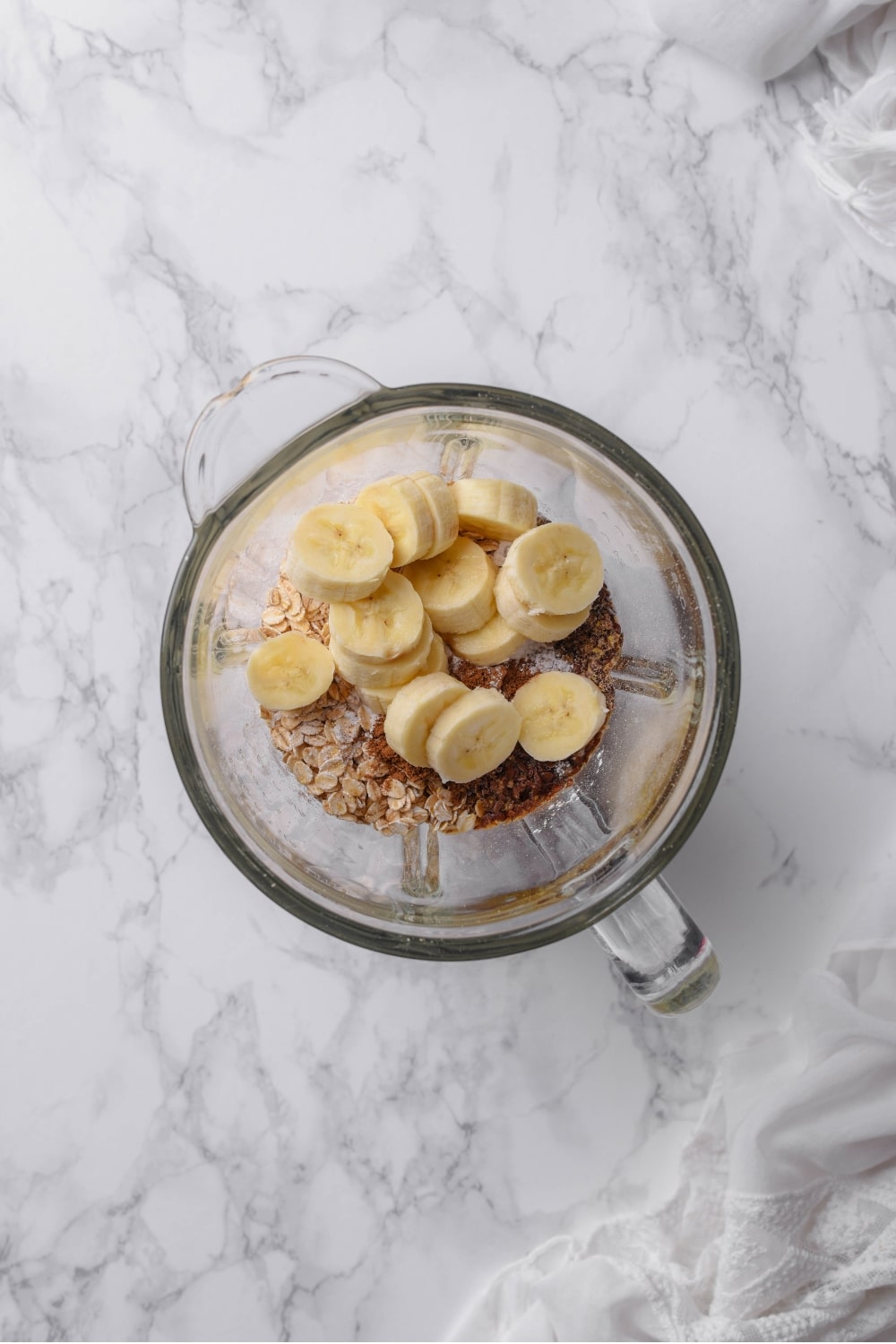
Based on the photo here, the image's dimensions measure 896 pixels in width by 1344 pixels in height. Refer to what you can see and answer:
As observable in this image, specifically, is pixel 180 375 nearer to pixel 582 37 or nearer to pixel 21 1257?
pixel 582 37

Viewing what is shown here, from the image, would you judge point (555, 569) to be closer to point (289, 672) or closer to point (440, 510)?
point (440, 510)

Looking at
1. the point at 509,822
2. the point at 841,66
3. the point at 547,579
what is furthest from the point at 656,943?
the point at 841,66

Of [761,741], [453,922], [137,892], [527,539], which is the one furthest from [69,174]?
[761,741]

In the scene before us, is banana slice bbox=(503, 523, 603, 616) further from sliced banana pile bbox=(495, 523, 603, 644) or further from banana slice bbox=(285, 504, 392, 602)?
banana slice bbox=(285, 504, 392, 602)

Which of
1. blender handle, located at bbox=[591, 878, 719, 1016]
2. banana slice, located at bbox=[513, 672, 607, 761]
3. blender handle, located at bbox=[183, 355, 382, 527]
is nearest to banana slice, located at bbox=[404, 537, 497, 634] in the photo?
banana slice, located at bbox=[513, 672, 607, 761]

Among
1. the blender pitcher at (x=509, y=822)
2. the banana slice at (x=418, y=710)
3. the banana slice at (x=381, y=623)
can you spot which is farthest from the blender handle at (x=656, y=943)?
the banana slice at (x=381, y=623)
